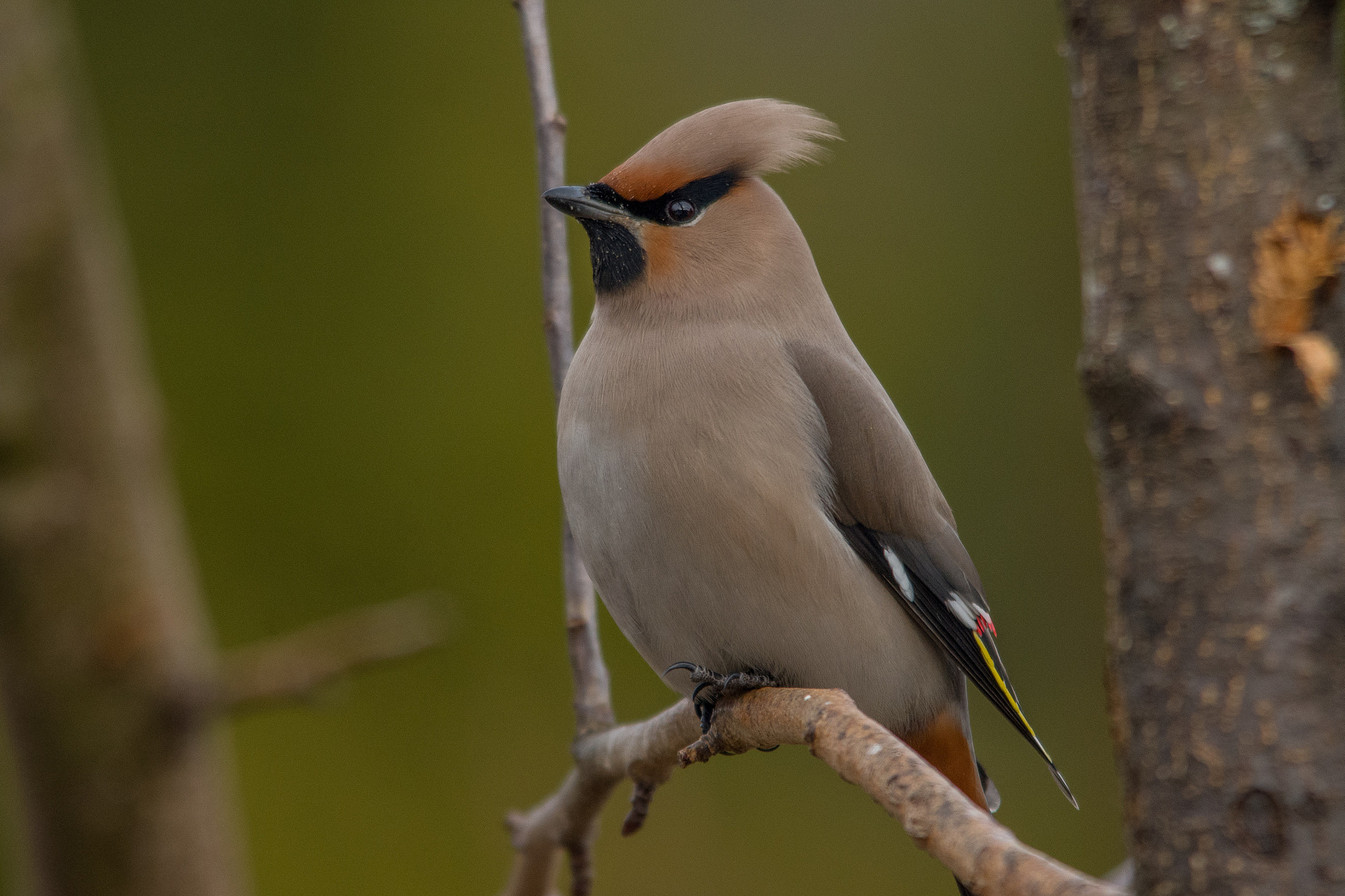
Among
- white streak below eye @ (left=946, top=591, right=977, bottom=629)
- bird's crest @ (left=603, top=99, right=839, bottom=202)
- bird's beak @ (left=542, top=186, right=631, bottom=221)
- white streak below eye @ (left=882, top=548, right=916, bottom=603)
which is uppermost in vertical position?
bird's crest @ (left=603, top=99, right=839, bottom=202)

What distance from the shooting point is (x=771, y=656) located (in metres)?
2.17

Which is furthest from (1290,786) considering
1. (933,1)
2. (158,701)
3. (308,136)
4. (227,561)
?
(933,1)

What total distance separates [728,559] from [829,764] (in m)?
0.80

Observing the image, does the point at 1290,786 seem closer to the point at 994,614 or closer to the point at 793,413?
the point at 793,413

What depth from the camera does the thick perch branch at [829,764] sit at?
980 millimetres

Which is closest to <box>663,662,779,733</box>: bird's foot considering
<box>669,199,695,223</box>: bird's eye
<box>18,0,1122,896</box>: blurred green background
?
<box>669,199,695,223</box>: bird's eye

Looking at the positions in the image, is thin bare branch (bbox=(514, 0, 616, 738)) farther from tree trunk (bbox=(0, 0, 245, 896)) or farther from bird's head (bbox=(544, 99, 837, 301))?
tree trunk (bbox=(0, 0, 245, 896))

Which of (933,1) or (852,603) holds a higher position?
(933,1)

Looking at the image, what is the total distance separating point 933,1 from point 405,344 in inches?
98.2

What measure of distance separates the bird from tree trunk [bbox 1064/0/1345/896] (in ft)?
3.60

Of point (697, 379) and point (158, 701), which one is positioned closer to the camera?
point (697, 379)

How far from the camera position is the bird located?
6.88 ft

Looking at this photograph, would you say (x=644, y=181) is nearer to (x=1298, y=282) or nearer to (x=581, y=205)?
(x=581, y=205)

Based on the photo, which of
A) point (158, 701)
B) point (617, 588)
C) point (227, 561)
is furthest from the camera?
point (227, 561)
